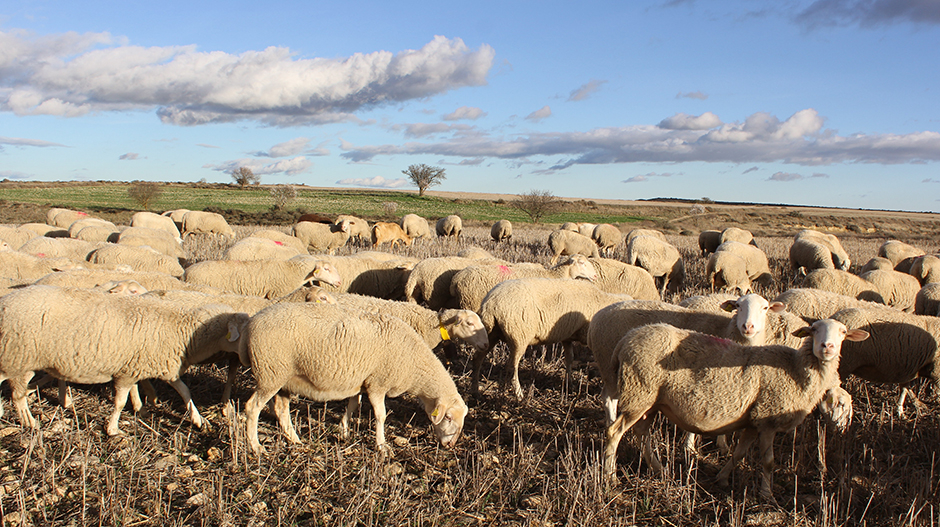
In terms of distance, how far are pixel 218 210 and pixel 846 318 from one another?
→ 1619 inches

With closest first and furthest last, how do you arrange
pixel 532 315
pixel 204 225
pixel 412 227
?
pixel 532 315 < pixel 204 225 < pixel 412 227

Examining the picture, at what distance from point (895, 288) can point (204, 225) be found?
23316 millimetres

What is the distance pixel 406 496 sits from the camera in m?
4.16

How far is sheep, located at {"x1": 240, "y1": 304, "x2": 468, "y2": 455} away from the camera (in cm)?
491

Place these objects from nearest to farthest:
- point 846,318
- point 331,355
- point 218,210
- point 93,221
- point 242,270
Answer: point 331,355 < point 846,318 < point 242,270 < point 93,221 < point 218,210

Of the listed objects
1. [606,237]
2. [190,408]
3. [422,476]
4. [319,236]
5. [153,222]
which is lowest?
[422,476]

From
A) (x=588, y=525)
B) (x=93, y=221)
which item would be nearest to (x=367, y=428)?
(x=588, y=525)

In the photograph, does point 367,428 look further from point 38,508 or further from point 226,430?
point 38,508

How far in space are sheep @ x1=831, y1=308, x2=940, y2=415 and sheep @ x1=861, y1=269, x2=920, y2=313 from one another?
14.4 ft

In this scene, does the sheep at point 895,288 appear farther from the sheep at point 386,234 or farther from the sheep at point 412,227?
the sheep at point 412,227

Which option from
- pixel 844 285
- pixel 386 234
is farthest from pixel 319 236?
pixel 844 285

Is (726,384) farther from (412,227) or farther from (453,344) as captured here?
(412,227)

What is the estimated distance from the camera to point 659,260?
14500 millimetres

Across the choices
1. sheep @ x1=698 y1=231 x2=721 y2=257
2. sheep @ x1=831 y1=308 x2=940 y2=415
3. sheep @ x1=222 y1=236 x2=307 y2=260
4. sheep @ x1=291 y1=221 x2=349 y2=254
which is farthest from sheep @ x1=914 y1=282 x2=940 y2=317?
sheep @ x1=291 y1=221 x2=349 y2=254
